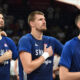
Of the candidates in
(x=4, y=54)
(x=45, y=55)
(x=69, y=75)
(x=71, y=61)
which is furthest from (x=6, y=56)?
(x=69, y=75)

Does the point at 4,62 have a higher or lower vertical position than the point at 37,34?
lower

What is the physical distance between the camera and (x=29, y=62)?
4.58 meters

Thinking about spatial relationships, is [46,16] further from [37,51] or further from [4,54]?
[37,51]

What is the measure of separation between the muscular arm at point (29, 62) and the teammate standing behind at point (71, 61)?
106 centimetres

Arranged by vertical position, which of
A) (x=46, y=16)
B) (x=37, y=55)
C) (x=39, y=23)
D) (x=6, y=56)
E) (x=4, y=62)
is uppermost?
(x=39, y=23)

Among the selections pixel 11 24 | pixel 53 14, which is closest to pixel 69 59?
pixel 11 24

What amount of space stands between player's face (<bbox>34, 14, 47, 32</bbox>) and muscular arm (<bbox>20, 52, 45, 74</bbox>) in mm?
524

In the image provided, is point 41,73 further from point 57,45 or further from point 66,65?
point 66,65

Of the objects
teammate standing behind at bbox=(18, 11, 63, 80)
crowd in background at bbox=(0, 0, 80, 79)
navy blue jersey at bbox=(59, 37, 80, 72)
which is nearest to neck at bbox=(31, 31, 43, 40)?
teammate standing behind at bbox=(18, 11, 63, 80)

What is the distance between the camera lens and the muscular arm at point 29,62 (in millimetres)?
4578

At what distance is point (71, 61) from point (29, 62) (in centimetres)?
112

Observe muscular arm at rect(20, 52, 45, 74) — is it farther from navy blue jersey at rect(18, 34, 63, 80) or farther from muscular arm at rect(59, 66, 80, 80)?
muscular arm at rect(59, 66, 80, 80)

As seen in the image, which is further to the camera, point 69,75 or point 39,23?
point 39,23

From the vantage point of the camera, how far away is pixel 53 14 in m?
14.3
